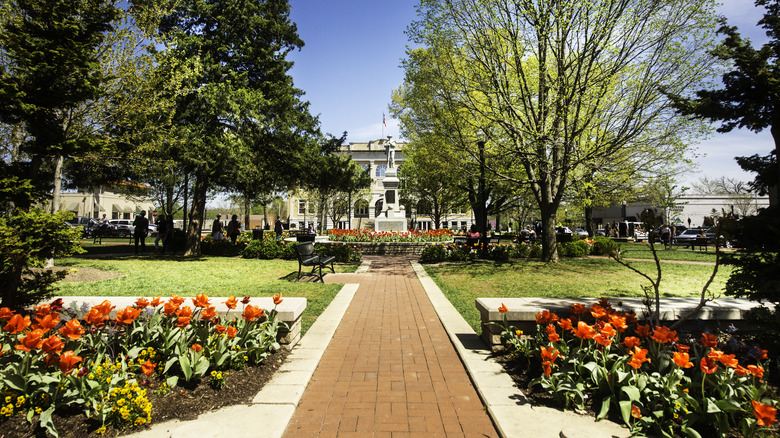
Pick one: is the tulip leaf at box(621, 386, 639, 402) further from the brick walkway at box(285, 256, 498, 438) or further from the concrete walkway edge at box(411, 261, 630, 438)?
the brick walkway at box(285, 256, 498, 438)

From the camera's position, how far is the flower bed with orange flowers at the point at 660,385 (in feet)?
8.36

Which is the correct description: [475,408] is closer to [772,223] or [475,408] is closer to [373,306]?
[772,223]

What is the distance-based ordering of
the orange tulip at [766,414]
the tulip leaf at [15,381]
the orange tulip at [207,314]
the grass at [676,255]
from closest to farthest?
the orange tulip at [766,414], the tulip leaf at [15,381], the orange tulip at [207,314], the grass at [676,255]

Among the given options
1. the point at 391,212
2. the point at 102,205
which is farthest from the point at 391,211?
the point at 102,205

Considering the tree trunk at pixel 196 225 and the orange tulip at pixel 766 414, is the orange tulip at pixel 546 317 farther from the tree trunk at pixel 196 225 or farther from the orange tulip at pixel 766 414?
the tree trunk at pixel 196 225

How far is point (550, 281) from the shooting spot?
9633 millimetres

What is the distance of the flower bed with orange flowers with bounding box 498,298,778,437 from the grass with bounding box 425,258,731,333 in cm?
231

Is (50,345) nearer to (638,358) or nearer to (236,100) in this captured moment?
(638,358)

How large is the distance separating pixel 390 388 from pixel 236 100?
507 inches

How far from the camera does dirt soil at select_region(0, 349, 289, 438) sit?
2547 mm

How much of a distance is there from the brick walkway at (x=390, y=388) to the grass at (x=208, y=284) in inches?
44.9

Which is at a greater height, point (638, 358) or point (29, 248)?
point (29, 248)

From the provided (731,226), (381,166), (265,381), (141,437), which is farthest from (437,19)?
(381,166)

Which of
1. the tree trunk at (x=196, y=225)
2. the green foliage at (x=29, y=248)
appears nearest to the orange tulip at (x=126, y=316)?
the green foliage at (x=29, y=248)
